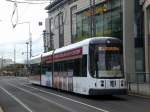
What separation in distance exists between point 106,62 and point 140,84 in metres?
6.75

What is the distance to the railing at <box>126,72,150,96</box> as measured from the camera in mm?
32781

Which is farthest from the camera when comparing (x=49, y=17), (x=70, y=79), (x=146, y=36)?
(x=49, y=17)

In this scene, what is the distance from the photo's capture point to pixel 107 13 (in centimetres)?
5938

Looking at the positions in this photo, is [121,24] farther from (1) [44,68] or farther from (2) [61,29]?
(2) [61,29]

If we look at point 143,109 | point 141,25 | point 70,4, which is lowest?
point 143,109

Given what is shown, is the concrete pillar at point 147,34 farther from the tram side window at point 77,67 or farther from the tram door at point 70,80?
the tram side window at point 77,67

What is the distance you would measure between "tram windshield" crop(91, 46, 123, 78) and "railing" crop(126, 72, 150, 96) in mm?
4731

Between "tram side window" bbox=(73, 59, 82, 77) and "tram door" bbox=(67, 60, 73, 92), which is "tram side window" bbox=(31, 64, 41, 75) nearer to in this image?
"tram door" bbox=(67, 60, 73, 92)

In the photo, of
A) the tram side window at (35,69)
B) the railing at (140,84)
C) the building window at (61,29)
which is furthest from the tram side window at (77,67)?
the building window at (61,29)

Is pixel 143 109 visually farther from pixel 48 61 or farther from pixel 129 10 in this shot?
pixel 129 10

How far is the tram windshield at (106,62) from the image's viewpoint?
2789cm

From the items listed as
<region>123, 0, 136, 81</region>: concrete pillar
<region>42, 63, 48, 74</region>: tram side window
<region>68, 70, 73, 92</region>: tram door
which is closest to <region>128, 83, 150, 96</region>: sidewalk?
<region>68, 70, 73, 92</region>: tram door

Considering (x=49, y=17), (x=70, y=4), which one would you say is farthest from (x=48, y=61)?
(x=49, y=17)

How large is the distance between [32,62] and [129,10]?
11.8m
